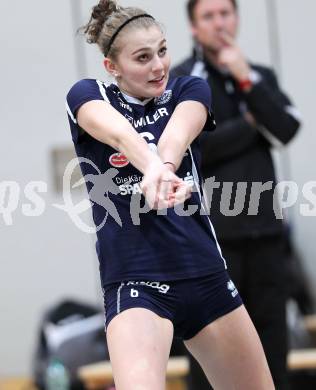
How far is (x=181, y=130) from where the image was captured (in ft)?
10.2

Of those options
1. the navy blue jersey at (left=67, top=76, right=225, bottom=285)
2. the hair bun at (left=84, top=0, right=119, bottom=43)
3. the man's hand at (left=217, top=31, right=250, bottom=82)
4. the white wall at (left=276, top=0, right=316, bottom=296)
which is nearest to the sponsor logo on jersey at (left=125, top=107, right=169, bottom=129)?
the navy blue jersey at (left=67, top=76, right=225, bottom=285)

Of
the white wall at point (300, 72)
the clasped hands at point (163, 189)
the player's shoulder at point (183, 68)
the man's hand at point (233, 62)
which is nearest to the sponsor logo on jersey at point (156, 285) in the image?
the clasped hands at point (163, 189)

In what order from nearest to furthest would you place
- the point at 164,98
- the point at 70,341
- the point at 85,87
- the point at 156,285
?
the point at 156,285
the point at 85,87
the point at 164,98
the point at 70,341

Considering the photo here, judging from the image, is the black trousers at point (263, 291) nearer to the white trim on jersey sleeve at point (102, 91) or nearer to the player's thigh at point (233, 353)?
the player's thigh at point (233, 353)

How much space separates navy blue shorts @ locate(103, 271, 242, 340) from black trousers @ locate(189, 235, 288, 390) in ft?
3.84

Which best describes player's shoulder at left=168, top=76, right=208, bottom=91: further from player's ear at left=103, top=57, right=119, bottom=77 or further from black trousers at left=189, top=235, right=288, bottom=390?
black trousers at left=189, top=235, right=288, bottom=390

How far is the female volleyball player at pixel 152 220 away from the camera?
3.07 m

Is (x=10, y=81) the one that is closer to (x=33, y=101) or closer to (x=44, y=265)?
(x=33, y=101)

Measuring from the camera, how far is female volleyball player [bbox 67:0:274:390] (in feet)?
10.1

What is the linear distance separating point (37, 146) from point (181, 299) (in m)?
3.73

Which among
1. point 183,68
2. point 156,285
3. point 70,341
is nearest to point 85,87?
point 156,285

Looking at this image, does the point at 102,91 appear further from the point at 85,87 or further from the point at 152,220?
the point at 152,220

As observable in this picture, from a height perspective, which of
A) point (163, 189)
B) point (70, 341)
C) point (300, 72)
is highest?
point (163, 189)

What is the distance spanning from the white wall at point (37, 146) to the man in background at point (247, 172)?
2.00 meters
